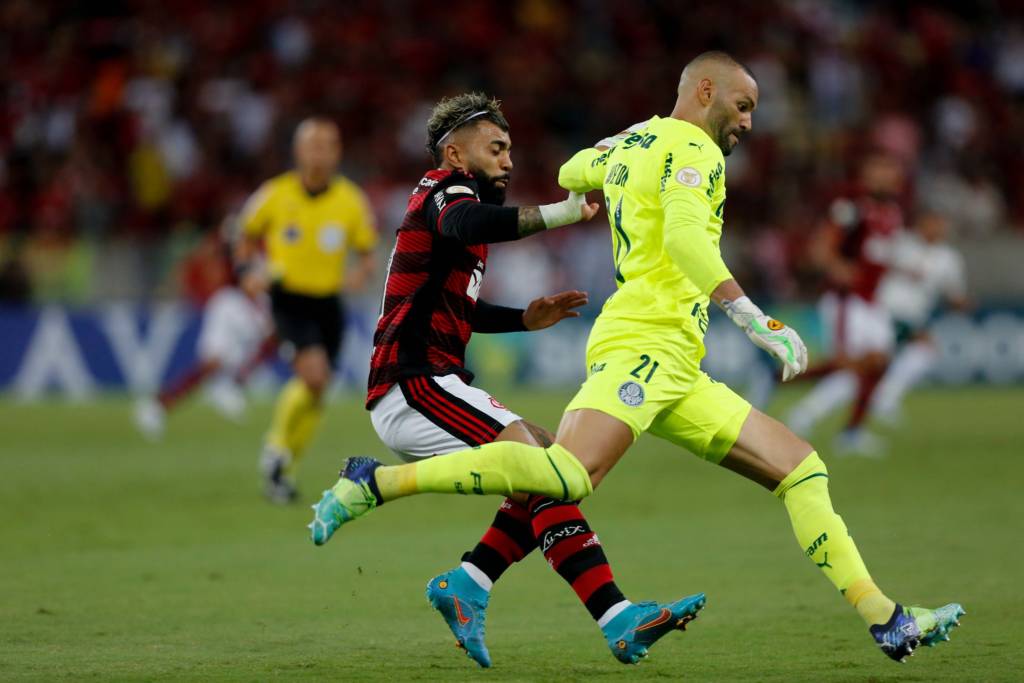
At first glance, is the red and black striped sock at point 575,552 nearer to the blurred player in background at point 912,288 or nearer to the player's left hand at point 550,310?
the player's left hand at point 550,310

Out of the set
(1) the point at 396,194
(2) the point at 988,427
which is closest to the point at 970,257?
(2) the point at 988,427

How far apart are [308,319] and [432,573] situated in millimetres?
4242

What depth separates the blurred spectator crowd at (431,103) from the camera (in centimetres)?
2180

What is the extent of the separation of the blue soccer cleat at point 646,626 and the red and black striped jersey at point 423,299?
1.21m

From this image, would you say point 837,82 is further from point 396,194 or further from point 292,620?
point 292,620

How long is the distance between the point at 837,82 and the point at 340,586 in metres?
18.2

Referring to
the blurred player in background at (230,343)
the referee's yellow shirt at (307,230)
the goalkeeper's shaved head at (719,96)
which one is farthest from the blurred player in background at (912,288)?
the goalkeeper's shaved head at (719,96)

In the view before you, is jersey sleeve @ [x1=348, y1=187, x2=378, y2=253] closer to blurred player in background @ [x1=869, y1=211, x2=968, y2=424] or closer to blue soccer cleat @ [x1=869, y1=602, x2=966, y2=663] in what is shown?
blurred player in background @ [x1=869, y1=211, x2=968, y2=424]

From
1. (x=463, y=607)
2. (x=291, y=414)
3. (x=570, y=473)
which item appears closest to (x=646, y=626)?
(x=570, y=473)

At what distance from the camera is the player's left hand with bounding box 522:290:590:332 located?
6.45 m

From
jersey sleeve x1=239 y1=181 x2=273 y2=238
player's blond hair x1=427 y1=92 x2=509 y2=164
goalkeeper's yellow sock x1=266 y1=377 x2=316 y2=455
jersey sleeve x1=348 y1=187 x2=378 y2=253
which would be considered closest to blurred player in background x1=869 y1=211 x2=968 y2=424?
jersey sleeve x1=348 y1=187 x2=378 y2=253

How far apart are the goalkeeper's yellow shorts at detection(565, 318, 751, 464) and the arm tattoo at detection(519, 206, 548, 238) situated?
1.60 ft

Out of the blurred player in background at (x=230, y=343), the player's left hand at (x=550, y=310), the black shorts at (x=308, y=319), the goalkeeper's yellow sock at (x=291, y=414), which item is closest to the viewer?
the player's left hand at (x=550, y=310)

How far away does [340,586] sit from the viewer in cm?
784
